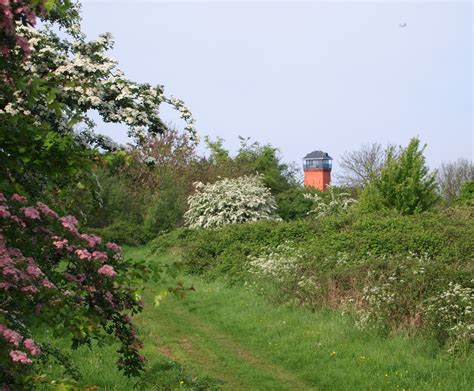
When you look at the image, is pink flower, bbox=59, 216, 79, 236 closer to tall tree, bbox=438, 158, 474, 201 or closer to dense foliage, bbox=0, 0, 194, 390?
dense foliage, bbox=0, 0, 194, 390

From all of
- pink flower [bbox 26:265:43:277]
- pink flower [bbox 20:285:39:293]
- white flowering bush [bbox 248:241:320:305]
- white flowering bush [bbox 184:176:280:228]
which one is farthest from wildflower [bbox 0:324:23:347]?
white flowering bush [bbox 184:176:280:228]

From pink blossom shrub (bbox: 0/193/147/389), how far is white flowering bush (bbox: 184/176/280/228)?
22361 millimetres

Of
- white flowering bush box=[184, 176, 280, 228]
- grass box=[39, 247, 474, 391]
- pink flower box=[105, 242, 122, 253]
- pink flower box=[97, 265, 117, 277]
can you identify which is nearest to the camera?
pink flower box=[97, 265, 117, 277]

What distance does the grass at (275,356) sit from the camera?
26.4 ft

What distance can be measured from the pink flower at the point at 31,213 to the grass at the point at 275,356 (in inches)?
107

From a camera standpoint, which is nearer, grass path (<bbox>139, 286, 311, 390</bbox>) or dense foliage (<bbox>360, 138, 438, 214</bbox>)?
grass path (<bbox>139, 286, 311, 390</bbox>)

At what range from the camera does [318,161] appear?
63.5 m

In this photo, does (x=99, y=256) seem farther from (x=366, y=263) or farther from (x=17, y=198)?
(x=366, y=263)

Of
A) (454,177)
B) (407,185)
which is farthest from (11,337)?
(454,177)

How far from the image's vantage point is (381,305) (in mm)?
10633

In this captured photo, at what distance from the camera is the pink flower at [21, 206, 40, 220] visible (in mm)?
3529

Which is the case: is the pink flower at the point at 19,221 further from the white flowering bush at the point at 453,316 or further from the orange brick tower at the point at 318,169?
the orange brick tower at the point at 318,169

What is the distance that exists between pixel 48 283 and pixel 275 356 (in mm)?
7019

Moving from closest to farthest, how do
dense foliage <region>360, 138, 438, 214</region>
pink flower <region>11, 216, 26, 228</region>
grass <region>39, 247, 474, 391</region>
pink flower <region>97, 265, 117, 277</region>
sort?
pink flower <region>11, 216, 26, 228</region> < pink flower <region>97, 265, 117, 277</region> < grass <region>39, 247, 474, 391</region> < dense foliage <region>360, 138, 438, 214</region>
